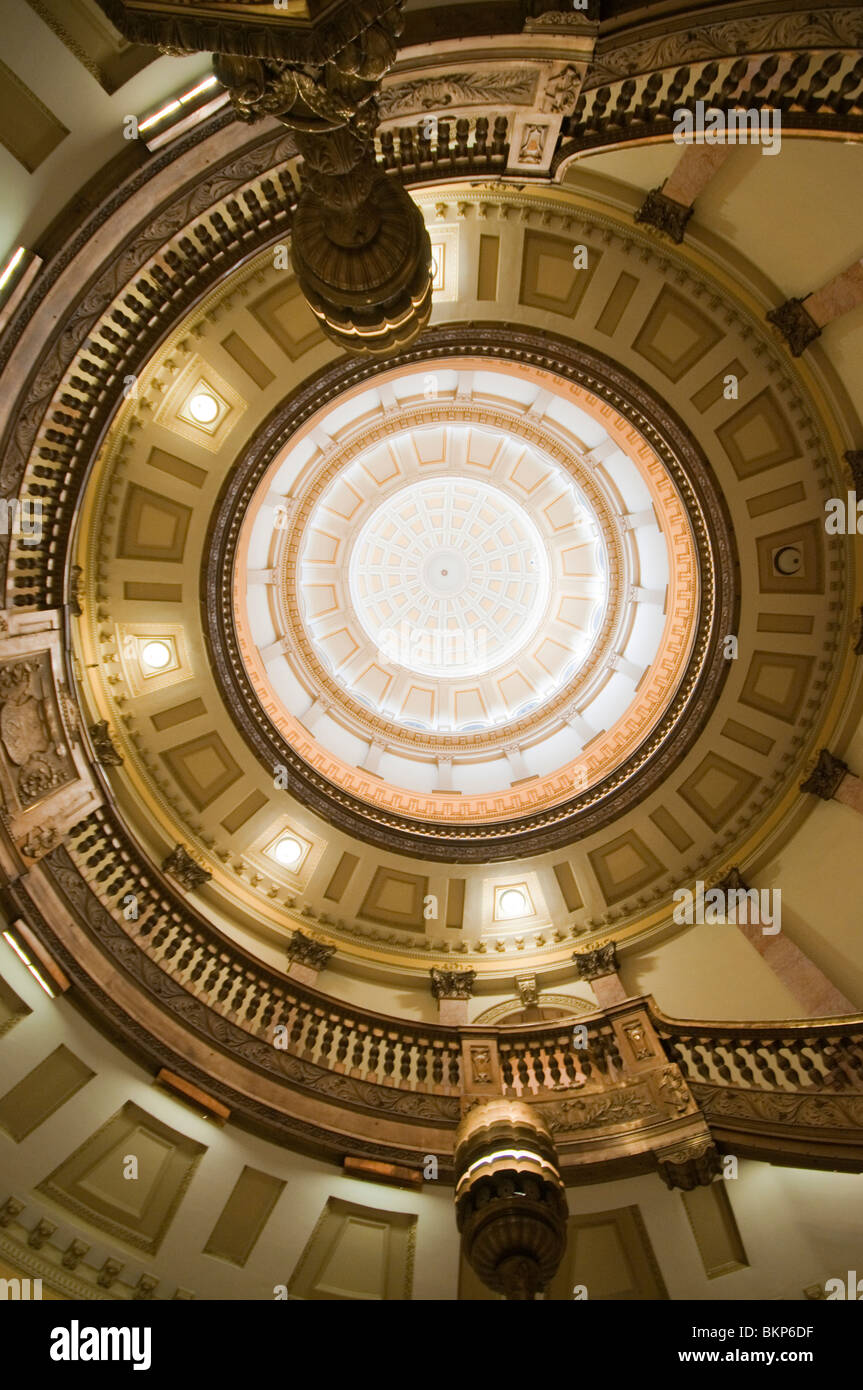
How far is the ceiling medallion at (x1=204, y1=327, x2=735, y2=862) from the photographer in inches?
621

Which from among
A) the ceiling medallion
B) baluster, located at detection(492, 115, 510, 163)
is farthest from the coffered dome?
baluster, located at detection(492, 115, 510, 163)

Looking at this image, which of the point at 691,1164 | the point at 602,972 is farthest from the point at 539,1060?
the point at 602,972

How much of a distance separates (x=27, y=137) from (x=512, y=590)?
62.5ft

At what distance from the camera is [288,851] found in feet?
56.7

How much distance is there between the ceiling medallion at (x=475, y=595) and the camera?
15.8m

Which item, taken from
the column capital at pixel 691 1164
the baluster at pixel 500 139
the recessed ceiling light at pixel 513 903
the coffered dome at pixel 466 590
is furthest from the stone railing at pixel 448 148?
the recessed ceiling light at pixel 513 903

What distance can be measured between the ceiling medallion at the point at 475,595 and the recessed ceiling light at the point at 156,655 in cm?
108

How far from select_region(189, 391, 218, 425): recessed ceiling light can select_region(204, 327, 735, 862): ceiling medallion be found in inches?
41.5

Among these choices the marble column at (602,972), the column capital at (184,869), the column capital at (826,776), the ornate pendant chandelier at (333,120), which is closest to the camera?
the ornate pendant chandelier at (333,120)

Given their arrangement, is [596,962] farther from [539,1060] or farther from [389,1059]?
[389,1059]

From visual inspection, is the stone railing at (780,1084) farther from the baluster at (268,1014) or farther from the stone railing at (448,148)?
the stone railing at (448,148)

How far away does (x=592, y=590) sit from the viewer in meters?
22.2

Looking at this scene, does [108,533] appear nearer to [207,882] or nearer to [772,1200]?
[207,882]

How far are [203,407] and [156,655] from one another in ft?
15.8
